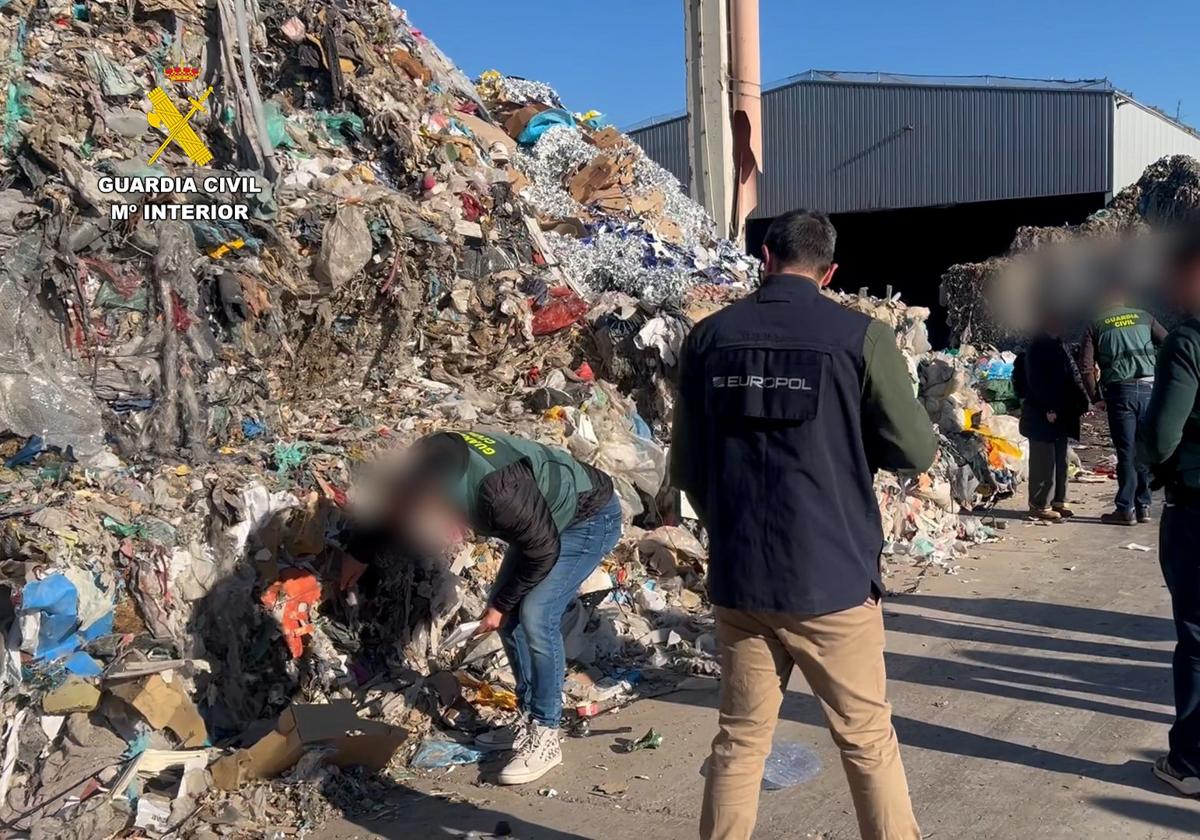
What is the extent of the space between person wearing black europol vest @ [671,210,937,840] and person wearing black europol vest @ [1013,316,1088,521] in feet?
16.4

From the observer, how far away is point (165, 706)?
367 cm

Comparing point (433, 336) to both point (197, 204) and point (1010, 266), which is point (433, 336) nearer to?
point (197, 204)

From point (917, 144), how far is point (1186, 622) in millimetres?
18688

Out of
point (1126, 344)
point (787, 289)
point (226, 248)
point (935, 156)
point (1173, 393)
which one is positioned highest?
point (935, 156)

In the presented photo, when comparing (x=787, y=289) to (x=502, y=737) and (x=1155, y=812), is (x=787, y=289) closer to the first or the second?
(x=1155, y=812)

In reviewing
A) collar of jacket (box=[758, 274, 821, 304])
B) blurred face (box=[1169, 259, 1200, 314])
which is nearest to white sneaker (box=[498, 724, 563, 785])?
collar of jacket (box=[758, 274, 821, 304])

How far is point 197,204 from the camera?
604 centimetres

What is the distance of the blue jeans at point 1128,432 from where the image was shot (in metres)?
6.32

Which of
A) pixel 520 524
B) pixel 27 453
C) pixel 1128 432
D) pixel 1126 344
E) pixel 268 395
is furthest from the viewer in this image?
pixel 1128 432

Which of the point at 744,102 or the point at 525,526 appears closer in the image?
the point at 525,526

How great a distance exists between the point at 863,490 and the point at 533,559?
1250 millimetres

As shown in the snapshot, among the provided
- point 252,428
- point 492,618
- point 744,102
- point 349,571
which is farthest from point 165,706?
point 744,102

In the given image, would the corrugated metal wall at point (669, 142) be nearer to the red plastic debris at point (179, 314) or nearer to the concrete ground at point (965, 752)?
the red plastic debris at point (179, 314)

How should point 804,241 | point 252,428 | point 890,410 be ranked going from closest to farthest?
1. point 890,410
2. point 804,241
3. point 252,428
